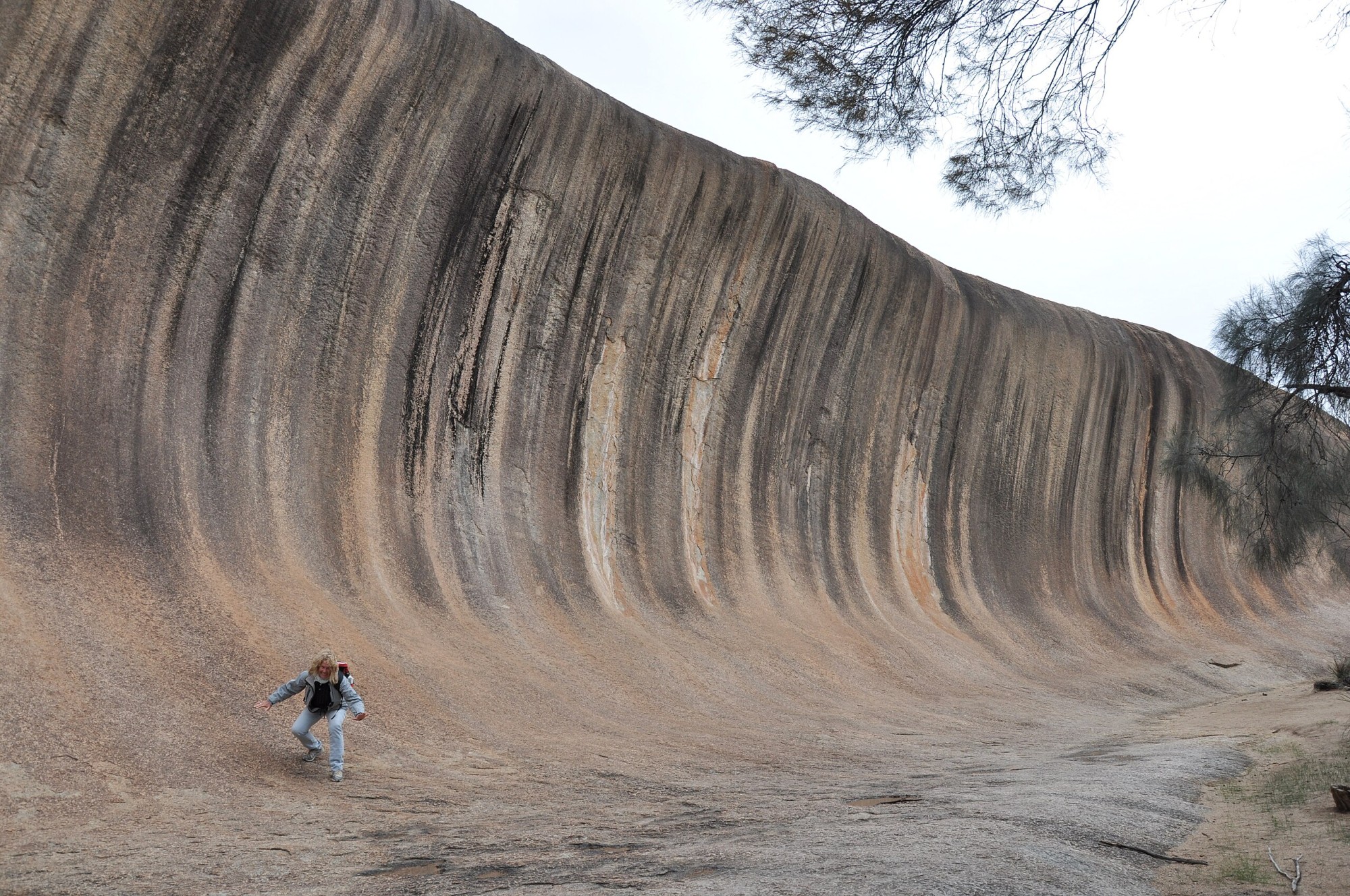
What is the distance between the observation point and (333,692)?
7.13m

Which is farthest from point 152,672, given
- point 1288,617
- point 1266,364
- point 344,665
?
→ point 1288,617

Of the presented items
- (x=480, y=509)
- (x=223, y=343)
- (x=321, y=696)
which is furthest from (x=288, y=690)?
(x=480, y=509)

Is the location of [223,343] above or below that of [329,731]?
above

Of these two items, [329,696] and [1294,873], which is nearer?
[1294,873]

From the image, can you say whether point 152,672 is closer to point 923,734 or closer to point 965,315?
point 923,734

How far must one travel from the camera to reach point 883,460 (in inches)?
691

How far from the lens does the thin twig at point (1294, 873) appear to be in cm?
410

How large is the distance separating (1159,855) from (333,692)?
503 cm

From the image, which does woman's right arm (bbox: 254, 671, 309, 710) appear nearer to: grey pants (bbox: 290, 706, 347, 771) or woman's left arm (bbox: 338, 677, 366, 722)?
grey pants (bbox: 290, 706, 347, 771)

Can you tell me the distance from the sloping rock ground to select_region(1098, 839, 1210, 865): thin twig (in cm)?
12

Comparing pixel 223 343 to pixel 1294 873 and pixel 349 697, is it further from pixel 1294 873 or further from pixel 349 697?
pixel 1294 873

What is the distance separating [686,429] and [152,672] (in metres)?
8.18

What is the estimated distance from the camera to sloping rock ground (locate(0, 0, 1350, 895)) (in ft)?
19.0

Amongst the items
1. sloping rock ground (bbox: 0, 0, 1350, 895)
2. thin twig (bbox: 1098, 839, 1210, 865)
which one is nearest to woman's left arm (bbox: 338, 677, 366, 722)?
sloping rock ground (bbox: 0, 0, 1350, 895)
